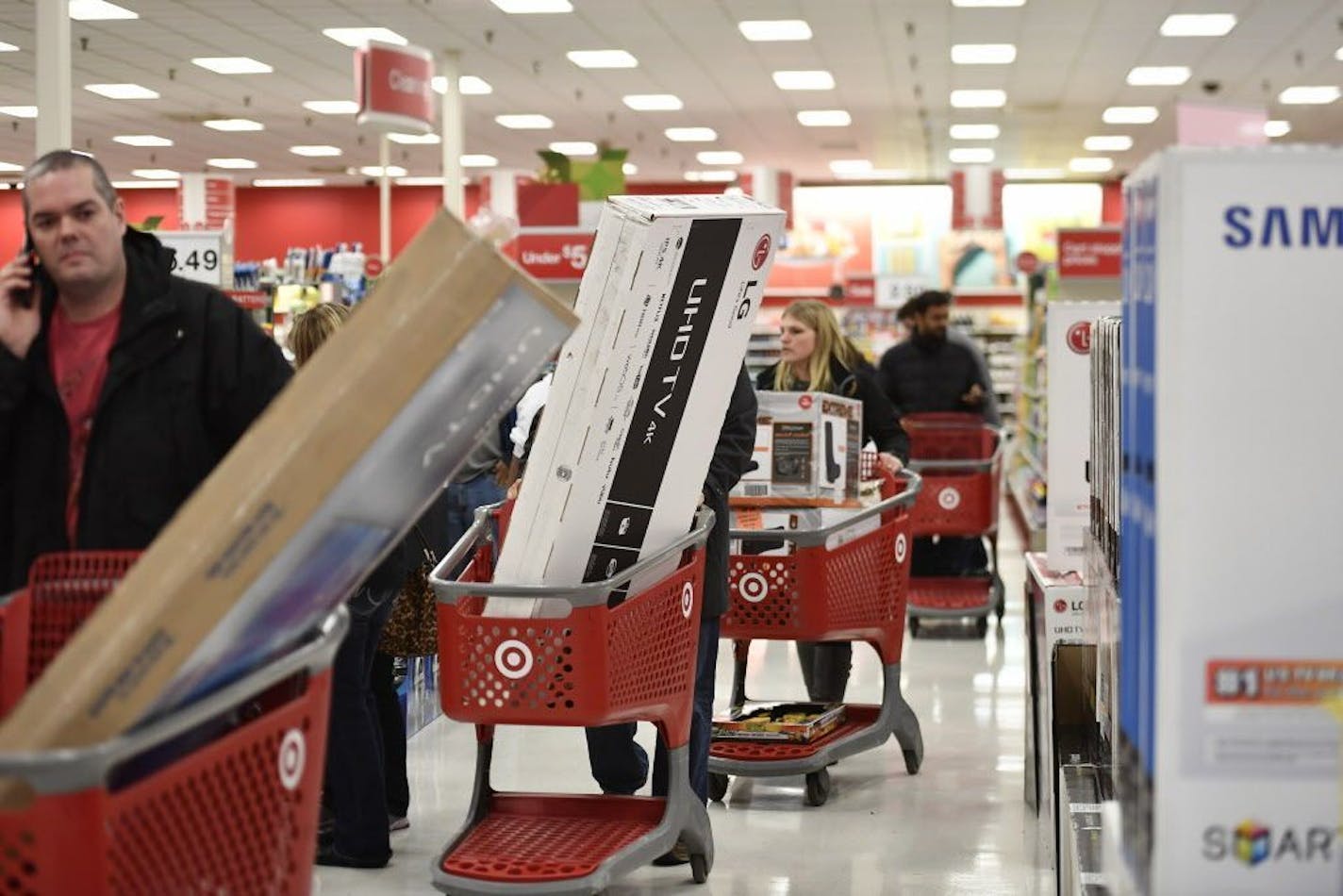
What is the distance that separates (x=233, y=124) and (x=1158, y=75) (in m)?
10.8

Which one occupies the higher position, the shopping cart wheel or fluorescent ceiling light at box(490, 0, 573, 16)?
fluorescent ceiling light at box(490, 0, 573, 16)

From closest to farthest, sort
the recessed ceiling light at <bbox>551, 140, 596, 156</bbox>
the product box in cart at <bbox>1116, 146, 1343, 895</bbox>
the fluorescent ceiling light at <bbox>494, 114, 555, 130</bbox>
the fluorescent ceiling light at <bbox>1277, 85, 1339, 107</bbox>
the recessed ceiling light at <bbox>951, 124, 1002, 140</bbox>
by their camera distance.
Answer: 1. the product box in cart at <bbox>1116, 146, 1343, 895</bbox>
2. the fluorescent ceiling light at <bbox>1277, 85, 1339, 107</bbox>
3. the fluorescent ceiling light at <bbox>494, 114, 555, 130</bbox>
4. the recessed ceiling light at <bbox>951, 124, 1002, 140</bbox>
5. the recessed ceiling light at <bbox>551, 140, 596, 156</bbox>

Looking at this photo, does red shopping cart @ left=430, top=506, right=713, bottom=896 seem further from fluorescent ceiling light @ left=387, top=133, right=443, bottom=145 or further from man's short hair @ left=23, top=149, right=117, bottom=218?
fluorescent ceiling light @ left=387, top=133, right=443, bottom=145

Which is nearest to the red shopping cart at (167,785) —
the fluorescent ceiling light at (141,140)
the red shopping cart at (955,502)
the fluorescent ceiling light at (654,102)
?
the red shopping cart at (955,502)

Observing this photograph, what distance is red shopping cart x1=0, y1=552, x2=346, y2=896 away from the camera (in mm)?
1485

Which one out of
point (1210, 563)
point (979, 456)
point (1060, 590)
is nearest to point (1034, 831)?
point (1060, 590)

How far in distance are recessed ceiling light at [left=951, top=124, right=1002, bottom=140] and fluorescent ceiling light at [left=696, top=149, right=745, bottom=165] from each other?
125 inches

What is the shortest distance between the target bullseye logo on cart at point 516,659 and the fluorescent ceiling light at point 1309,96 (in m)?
16.3

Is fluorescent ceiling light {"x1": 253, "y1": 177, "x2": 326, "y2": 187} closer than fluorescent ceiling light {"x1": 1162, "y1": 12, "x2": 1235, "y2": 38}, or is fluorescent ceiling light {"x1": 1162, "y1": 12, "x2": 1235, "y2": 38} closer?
fluorescent ceiling light {"x1": 1162, "y1": 12, "x2": 1235, "y2": 38}

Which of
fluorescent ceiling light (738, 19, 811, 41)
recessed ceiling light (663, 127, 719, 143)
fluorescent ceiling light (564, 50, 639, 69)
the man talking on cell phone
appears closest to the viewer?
the man talking on cell phone

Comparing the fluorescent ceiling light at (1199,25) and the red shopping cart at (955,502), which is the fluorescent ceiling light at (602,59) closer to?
the fluorescent ceiling light at (1199,25)

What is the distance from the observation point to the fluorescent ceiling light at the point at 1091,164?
80.4 feet

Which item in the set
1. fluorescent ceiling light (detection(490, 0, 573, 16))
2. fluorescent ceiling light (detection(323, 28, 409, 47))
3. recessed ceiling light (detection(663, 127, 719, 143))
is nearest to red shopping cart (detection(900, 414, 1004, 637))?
fluorescent ceiling light (detection(490, 0, 573, 16))

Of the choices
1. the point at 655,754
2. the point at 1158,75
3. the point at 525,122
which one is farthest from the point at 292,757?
the point at 525,122
